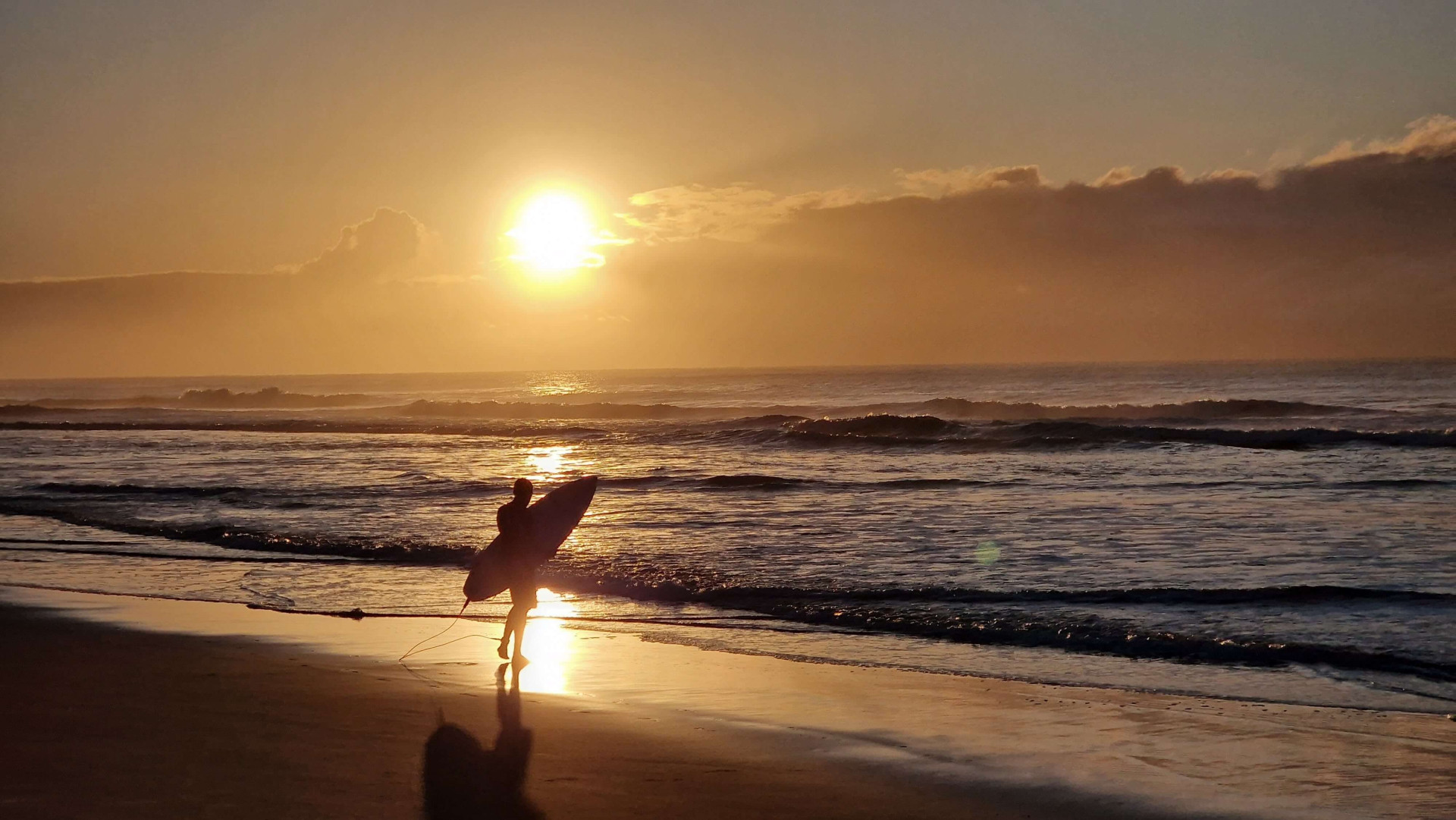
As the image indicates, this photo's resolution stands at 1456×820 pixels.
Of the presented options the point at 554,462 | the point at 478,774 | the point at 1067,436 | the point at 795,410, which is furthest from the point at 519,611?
the point at 795,410

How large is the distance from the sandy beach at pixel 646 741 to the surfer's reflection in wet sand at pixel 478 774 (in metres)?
0.02

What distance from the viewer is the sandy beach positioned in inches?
228

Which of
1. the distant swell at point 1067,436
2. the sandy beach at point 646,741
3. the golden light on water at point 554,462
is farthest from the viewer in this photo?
the distant swell at point 1067,436

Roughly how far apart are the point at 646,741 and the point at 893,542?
918 centimetres

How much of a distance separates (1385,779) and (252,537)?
1520 cm

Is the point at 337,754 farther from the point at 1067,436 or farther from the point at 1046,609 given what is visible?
the point at 1067,436

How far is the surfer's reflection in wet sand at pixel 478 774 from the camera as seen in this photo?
5.63 meters

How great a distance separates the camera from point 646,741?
6867mm

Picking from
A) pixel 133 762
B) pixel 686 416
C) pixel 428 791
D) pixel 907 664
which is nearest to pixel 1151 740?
pixel 907 664

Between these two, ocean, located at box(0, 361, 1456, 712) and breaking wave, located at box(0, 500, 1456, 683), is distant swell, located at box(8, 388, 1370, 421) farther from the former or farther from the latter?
breaking wave, located at box(0, 500, 1456, 683)

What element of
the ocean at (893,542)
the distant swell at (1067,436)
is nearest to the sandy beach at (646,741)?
the ocean at (893,542)

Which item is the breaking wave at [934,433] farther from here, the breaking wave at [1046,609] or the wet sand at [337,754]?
the wet sand at [337,754]

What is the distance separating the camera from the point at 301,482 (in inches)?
1017

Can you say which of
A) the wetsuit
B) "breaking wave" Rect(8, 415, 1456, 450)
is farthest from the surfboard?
"breaking wave" Rect(8, 415, 1456, 450)
